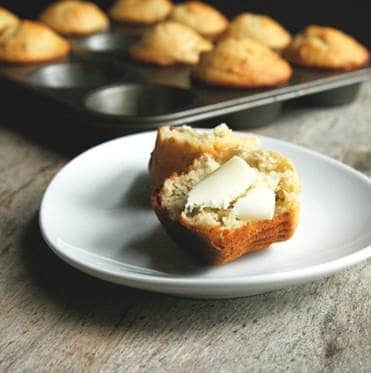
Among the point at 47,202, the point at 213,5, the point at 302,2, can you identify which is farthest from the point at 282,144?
the point at 213,5

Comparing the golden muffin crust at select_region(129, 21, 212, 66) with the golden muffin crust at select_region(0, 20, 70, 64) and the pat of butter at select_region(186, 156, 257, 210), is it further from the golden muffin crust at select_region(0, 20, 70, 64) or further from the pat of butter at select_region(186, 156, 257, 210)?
the pat of butter at select_region(186, 156, 257, 210)

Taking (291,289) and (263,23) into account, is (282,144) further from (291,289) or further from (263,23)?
(263,23)

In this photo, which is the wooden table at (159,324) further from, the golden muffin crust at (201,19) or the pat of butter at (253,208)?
the golden muffin crust at (201,19)

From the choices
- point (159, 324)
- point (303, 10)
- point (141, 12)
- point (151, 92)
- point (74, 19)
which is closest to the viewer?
point (159, 324)

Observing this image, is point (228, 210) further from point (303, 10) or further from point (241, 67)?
point (303, 10)

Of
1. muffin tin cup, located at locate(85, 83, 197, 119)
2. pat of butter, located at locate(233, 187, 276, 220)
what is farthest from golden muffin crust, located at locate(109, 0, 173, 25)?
pat of butter, located at locate(233, 187, 276, 220)

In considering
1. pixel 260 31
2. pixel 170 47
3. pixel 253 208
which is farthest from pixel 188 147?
pixel 260 31

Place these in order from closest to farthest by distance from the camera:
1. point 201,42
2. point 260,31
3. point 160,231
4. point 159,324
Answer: point 159,324, point 160,231, point 201,42, point 260,31
